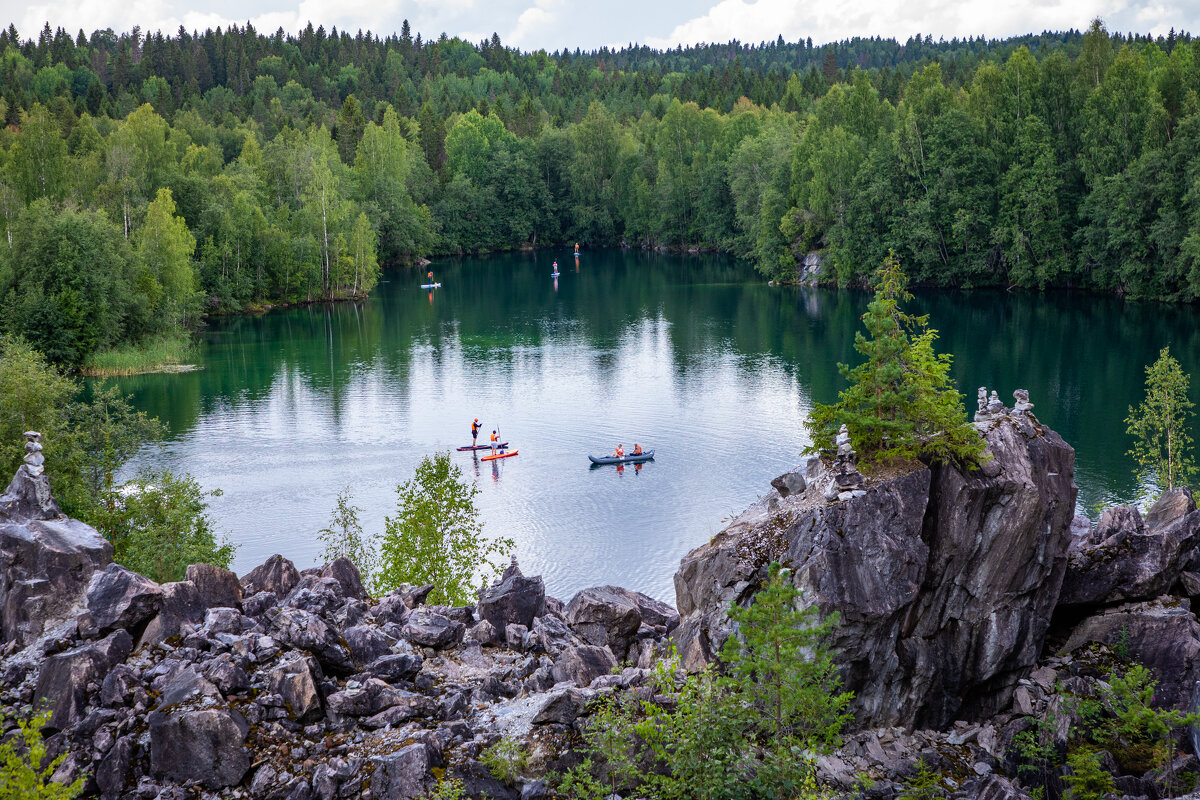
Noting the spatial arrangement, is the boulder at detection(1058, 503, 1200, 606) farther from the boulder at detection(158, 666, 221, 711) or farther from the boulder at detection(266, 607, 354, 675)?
the boulder at detection(158, 666, 221, 711)

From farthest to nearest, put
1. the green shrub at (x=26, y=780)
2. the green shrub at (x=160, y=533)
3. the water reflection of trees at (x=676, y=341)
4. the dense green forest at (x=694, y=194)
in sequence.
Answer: the dense green forest at (x=694, y=194) → the water reflection of trees at (x=676, y=341) → the green shrub at (x=160, y=533) → the green shrub at (x=26, y=780)

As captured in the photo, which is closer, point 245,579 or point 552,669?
point 552,669

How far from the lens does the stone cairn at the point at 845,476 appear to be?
2491 centimetres

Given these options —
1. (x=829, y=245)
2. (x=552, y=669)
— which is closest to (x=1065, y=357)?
(x=829, y=245)

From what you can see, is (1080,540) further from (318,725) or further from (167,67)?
(167,67)

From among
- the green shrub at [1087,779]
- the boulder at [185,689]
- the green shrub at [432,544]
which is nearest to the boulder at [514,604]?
the green shrub at [432,544]

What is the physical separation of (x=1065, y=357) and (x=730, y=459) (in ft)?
106

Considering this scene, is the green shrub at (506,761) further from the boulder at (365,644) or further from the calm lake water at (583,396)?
the calm lake water at (583,396)

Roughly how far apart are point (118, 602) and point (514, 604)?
9.08 metres

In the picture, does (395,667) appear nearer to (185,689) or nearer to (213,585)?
(185,689)

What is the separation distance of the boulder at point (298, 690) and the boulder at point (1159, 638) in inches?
772

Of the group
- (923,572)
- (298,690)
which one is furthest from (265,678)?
(923,572)

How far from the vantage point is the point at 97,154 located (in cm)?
10350

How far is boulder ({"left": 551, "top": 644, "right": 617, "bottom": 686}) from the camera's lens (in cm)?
2291
